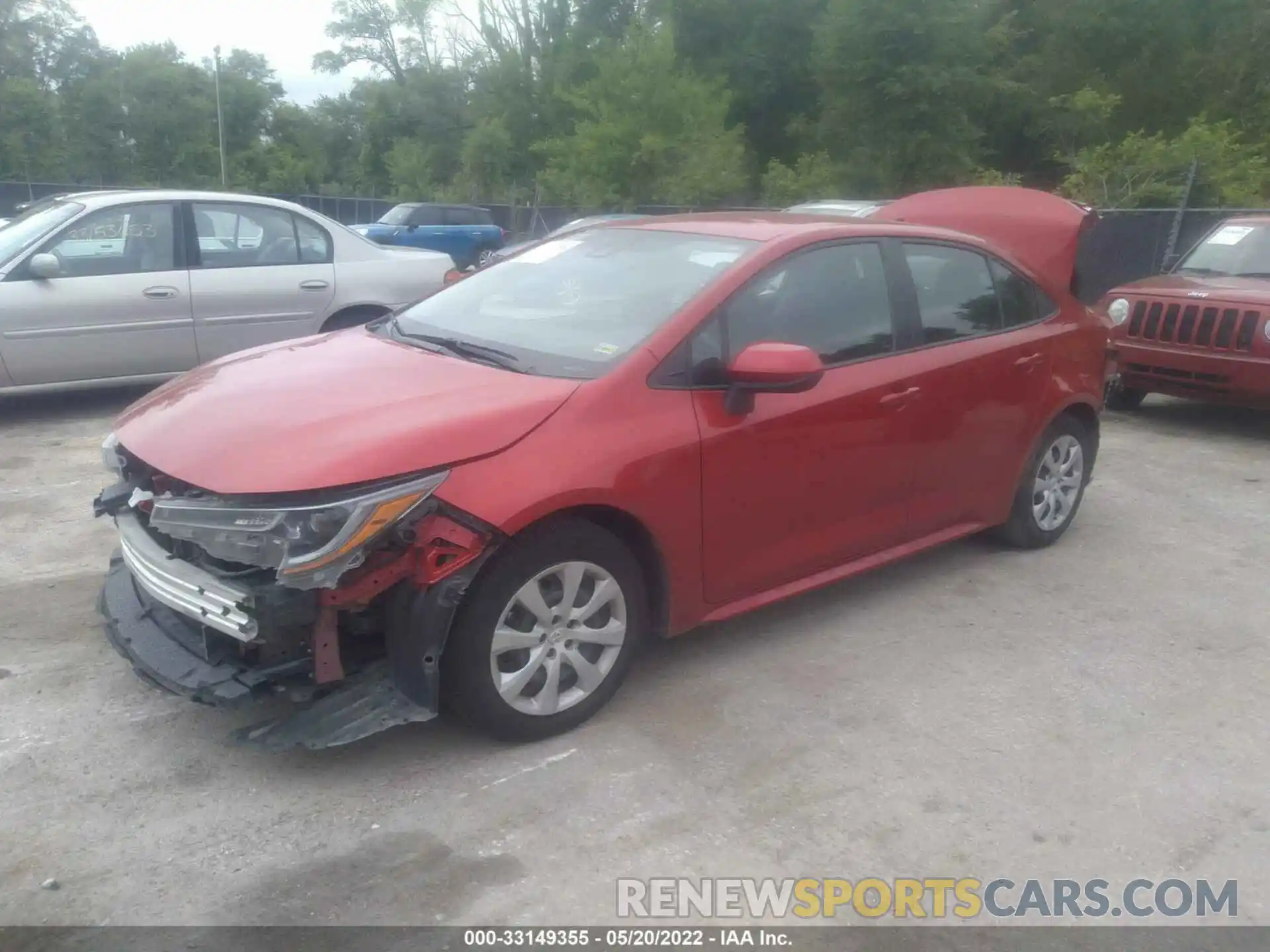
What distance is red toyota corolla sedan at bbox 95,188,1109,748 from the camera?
3305 millimetres

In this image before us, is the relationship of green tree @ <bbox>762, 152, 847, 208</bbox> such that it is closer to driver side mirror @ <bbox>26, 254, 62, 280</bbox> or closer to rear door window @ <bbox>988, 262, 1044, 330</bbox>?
driver side mirror @ <bbox>26, 254, 62, 280</bbox>

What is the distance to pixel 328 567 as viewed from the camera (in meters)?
3.16

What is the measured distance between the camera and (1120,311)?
29.9 ft

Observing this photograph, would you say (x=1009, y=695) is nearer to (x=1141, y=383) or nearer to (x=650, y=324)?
(x=650, y=324)

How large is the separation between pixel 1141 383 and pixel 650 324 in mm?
6460

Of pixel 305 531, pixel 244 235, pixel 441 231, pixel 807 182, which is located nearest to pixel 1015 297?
pixel 305 531

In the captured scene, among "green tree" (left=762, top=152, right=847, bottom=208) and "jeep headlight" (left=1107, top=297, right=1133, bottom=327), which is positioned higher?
"green tree" (left=762, top=152, right=847, bottom=208)

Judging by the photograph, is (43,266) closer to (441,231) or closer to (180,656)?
(180,656)

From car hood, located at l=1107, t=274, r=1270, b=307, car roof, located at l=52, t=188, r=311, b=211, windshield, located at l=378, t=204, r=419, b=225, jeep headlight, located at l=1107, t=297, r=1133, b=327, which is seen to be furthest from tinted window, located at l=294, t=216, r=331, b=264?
windshield, located at l=378, t=204, r=419, b=225

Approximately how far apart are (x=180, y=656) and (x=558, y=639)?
3.82 feet

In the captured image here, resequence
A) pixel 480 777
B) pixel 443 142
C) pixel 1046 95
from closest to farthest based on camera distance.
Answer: pixel 480 777 → pixel 1046 95 → pixel 443 142

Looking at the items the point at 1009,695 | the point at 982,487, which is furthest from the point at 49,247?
the point at 1009,695

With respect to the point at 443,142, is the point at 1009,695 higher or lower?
lower

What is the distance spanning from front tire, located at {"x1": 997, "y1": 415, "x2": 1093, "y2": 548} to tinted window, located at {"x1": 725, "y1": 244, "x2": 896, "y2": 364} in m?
1.34
